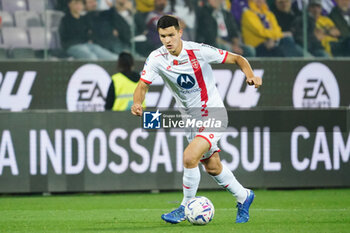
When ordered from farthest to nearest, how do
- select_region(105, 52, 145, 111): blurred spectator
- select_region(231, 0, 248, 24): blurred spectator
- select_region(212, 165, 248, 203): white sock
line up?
1. select_region(231, 0, 248, 24): blurred spectator
2. select_region(105, 52, 145, 111): blurred spectator
3. select_region(212, 165, 248, 203): white sock

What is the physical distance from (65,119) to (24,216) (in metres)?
2.81

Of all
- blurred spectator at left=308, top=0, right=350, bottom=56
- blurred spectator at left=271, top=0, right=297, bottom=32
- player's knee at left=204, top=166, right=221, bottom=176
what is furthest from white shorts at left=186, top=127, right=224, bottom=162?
blurred spectator at left=308, top=0, right=350, bottom=56

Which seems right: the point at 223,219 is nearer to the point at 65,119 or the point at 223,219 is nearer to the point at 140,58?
the point at 65,119

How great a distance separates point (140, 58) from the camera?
13344mm

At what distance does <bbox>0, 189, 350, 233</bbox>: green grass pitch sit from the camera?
699cm

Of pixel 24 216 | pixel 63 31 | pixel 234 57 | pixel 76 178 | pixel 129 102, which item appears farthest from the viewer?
pixel 63 31

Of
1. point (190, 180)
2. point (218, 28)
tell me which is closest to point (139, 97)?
point (190, 180)

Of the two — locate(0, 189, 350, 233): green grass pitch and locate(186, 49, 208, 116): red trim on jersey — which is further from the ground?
locate(186, 49, 208, 116): red trim on jersey

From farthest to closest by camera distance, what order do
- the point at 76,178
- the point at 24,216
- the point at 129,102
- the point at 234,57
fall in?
1. the point at 129,102
2. the point at 76,178
3. the point at 24,216
4. the point at 234,57

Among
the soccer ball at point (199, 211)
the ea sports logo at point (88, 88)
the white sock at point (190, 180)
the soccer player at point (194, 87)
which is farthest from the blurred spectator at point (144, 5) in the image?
the soccer ball at point (199, 211)

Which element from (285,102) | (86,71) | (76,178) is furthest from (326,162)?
(86,71)

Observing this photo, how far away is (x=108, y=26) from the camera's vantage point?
43.7 feet

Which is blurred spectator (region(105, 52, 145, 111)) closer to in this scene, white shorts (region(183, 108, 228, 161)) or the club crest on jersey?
white shorts (region(183, 108, 228, 161))

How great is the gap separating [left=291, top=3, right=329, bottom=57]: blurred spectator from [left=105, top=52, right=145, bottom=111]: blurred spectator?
356 cm
